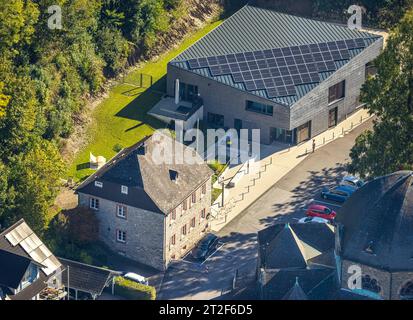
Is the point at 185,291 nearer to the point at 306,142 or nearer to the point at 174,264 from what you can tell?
the point at 174,264

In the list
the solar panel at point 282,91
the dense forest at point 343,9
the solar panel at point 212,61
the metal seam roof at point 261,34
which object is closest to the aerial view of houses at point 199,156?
the metal seam roof at point 261,34

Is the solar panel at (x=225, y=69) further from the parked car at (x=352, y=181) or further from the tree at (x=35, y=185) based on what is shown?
the tree at (x=35, y=185)

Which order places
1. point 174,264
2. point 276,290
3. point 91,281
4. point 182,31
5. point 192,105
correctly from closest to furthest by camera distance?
1. point 276,290
2. point 91,281
3. point 174,264
4. point 192,105
5. point 182,31

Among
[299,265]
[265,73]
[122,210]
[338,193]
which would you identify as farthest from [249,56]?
[299,265]

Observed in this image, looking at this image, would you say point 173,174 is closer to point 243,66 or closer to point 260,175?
point 260,175

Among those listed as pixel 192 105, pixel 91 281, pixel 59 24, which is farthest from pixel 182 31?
pixel 91 281

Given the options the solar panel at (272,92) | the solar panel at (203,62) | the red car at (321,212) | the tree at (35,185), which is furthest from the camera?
the solar panel at (203,62)
